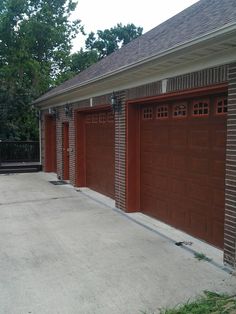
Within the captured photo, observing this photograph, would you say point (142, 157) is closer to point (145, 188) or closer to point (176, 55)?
point (145, 188)

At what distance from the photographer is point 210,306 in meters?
3.89

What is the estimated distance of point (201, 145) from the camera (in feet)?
20.1

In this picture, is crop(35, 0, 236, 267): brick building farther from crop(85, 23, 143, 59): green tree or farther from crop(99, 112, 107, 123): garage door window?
crop(85, 23, 143, 59): green tree

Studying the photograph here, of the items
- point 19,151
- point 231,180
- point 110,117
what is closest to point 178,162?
point 231,180

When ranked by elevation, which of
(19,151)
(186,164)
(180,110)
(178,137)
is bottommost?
(19,151)

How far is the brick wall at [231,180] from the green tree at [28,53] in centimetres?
1578

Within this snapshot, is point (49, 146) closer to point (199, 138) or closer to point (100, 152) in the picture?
point (100, 152)

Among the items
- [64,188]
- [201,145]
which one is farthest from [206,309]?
Answer: [64,188]

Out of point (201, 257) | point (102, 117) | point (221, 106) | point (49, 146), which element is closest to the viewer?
point (201, 257)

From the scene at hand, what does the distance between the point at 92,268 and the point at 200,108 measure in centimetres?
289

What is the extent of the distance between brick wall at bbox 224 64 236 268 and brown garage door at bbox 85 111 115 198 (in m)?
4.78

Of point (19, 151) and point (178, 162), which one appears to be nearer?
point (178, 162)

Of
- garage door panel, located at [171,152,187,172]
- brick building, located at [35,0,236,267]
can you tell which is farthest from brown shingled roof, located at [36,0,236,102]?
garage door panel, located at [171,152,187,172]

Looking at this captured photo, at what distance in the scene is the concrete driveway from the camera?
417 centimetres
